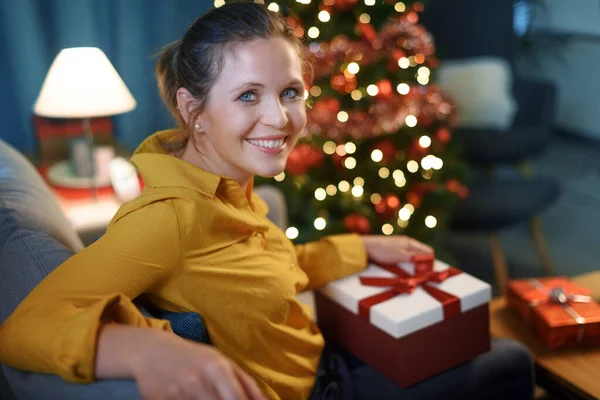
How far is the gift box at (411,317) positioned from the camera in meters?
1.26

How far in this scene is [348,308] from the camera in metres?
1.35

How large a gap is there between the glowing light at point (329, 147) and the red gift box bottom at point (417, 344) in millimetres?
1165

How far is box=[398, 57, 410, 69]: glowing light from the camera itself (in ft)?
8.46

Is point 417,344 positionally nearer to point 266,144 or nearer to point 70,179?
point 266,144

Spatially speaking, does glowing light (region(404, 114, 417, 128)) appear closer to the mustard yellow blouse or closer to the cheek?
the mustard yellow blouse

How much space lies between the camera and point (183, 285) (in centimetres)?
97

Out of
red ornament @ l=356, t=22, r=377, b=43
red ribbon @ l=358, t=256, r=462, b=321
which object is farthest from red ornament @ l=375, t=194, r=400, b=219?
red ribbon @ l=358, t=256, r=462, b=321

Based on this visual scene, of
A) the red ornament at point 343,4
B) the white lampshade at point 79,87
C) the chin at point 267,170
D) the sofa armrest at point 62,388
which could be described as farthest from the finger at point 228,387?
the red ornament at point 343,4

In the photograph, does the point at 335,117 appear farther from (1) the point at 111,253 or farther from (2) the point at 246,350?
(1) the point at 111,253

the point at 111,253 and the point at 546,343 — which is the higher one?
the point at 111,253

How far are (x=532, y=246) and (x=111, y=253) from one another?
2754 mm

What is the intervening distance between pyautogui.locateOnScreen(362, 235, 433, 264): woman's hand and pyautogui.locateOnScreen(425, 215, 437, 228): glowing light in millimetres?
1284

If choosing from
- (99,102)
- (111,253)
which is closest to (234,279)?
(111,253)

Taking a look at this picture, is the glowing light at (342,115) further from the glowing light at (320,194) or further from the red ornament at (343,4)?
the red ornament at (343,4)
